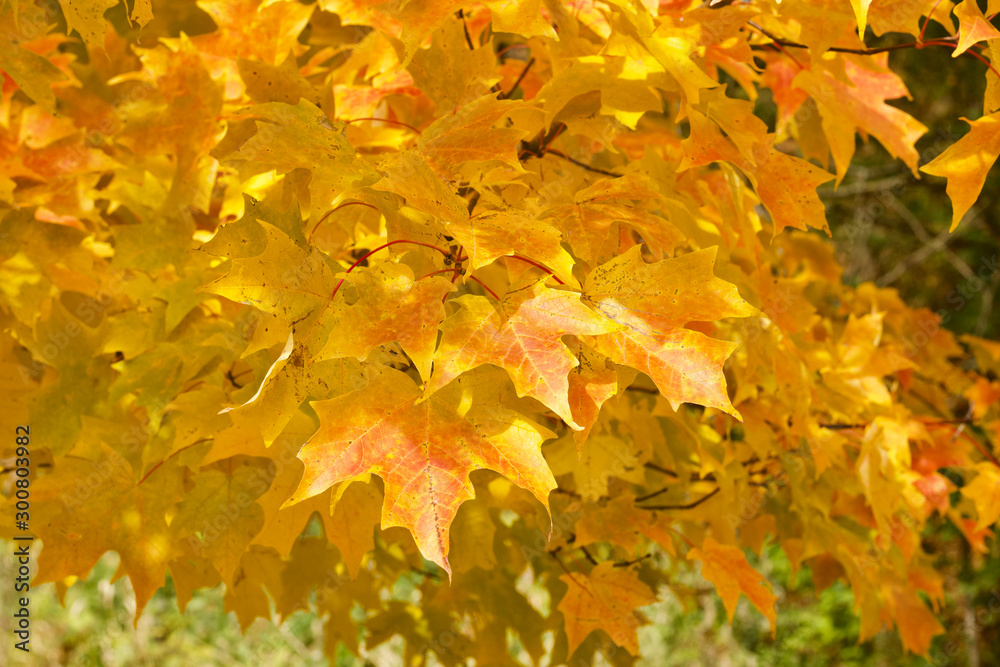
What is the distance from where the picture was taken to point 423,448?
1.20 meters

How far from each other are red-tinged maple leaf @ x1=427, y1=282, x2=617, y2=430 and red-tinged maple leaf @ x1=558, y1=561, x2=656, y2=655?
1020 millimetres

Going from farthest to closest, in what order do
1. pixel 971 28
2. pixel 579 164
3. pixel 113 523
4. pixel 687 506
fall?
pixel 687 506 → pixel 579 164 → pixel 113 523 → pixel 971 28

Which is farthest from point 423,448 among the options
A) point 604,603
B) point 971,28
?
point 971,28

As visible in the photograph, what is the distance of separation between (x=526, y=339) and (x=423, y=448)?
0.24m

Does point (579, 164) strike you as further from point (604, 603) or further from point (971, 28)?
point (604, 603)

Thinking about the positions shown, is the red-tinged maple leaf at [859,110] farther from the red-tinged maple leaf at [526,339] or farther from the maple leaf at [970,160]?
the red-tinged maple leaf at [526,339]

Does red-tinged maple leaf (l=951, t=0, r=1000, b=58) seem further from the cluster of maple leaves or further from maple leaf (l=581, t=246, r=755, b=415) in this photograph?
maple leaf (l=581, t=246, r=755, b=415)

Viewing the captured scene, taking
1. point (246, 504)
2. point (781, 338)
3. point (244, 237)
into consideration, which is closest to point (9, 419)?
point (246, 504)

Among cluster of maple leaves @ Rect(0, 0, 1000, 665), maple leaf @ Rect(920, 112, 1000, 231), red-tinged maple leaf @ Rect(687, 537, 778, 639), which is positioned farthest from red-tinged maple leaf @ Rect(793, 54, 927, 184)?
red-tinged maple leaf @ Rect(687, 537, 778, 639)

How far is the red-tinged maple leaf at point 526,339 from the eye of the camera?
107cm

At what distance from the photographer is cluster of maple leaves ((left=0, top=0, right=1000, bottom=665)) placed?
118 cm

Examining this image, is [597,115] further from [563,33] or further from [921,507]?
[921,507]

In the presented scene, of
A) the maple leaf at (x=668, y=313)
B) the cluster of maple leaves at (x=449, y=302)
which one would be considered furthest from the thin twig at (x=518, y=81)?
the maple leaf at (x=668, y=313)

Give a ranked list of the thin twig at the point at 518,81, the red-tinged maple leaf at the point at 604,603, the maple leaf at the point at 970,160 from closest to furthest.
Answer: the maple leaf at the point at 970,160
the thin twig at the point at 518,81
the red-tinged maple leaf at the point at 604,603
